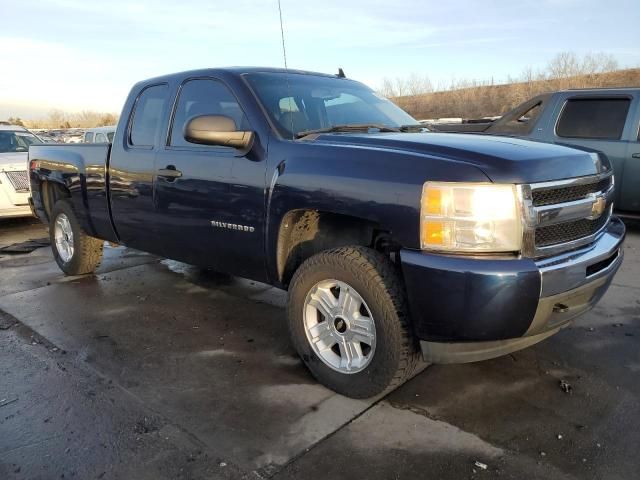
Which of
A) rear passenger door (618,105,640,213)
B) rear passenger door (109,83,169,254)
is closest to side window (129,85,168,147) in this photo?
rear passenger door (109,83,169,254)

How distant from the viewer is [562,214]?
2.70 metres

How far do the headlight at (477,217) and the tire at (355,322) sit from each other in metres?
0.45

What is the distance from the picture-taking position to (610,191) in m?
3.33

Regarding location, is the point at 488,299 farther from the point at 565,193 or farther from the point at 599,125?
the point at 599,125

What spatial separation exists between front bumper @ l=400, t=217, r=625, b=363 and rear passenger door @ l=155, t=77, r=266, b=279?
1219 mm

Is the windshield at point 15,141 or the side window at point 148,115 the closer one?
the side window at point 148,115

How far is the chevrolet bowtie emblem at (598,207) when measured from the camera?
297cm

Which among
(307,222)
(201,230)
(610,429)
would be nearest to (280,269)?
(307,222)

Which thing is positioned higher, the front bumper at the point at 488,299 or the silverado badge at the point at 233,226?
the silverado badge at the point at 233,226

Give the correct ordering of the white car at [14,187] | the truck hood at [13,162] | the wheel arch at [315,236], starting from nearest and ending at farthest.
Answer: the wheel arch at [315,236] < the white car at [14,187] < the truck hood at [13,162]

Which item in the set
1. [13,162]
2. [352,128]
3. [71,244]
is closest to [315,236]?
[352,128]

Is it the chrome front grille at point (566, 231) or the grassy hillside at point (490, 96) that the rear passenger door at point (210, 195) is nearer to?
the chrome front grille at point (566, 231)

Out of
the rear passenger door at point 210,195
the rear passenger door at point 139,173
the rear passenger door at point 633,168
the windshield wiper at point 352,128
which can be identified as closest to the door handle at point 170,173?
the rear passenger door at point 210,195

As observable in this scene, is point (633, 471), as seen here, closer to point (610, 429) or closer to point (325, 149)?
point (610, 429)
